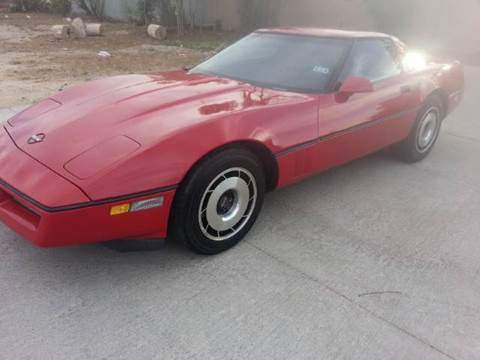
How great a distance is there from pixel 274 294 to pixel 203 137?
3.15 ft

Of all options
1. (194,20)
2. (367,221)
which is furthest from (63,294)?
(194,20)

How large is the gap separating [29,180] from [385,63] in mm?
3090

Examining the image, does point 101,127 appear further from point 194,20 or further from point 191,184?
point 194,20

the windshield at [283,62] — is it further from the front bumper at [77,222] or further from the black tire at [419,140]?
the front bumper at [77,222]

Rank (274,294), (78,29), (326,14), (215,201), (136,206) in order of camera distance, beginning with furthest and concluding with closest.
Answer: (326,14), (78,29), (215,201), (274,294), (136,206)

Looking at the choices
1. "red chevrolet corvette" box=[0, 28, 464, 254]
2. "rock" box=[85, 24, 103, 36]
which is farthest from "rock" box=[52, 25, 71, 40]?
"red chevrolet corvette" box=[0, 28, 464, 254]

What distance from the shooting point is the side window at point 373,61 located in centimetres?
357

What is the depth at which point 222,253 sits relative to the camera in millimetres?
2816

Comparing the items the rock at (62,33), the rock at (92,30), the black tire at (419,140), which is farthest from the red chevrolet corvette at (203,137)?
the rock at (92,30)

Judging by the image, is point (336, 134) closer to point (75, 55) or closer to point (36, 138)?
point (36, 138)

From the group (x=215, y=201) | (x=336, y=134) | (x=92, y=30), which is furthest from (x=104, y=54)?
(x=215, y=201)

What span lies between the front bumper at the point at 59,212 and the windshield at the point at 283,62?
4.81 feet

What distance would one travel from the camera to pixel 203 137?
250 cm

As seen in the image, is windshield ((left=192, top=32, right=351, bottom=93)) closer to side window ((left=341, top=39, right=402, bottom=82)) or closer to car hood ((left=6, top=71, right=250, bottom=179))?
side window ((left=341, top=39, right=402, bottom=82))
